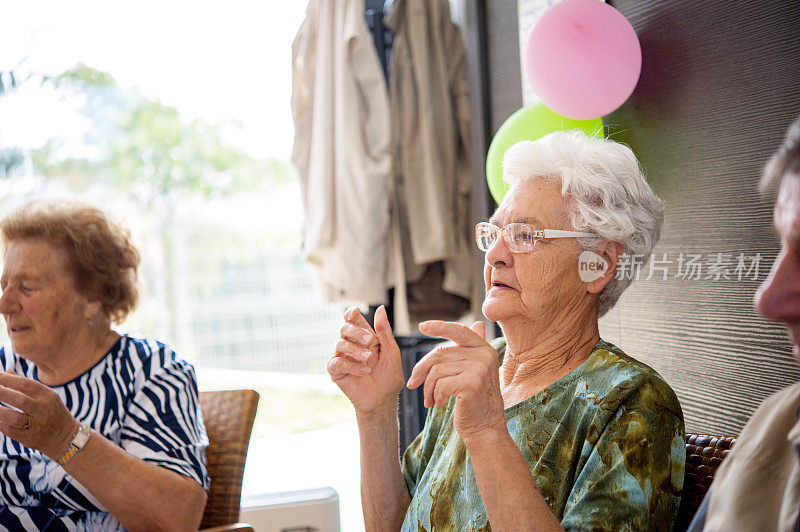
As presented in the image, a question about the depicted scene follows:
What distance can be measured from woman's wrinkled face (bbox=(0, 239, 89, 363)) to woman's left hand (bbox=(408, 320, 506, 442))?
109 cm

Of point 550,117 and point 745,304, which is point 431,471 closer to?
point 745,304

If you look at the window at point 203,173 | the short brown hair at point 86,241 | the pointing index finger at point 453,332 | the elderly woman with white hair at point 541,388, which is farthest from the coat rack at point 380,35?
the pointing index finger at point 453,332

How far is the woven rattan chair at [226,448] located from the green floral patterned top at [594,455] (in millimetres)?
561

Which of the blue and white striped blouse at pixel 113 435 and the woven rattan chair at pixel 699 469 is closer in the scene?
the woven rattan chair at pixel 699 469

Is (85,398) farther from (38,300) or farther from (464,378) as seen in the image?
(464,378)

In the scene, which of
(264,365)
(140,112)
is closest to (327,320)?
(264,365)

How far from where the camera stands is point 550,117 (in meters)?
2.01

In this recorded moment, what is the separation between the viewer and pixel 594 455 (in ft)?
3.74

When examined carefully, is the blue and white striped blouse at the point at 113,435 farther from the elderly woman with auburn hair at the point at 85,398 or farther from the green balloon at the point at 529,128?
the green balloon at the point at 529,128

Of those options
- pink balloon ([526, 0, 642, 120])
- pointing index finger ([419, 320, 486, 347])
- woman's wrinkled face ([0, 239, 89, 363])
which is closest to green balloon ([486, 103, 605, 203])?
pink balloon ([526, 0, 642, 120])

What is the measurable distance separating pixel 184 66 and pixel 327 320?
193 cm

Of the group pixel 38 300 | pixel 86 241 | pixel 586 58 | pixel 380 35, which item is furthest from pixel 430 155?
pixel 38 300

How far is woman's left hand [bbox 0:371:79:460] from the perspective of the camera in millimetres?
1457

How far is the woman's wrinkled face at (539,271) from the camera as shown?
136 cm
